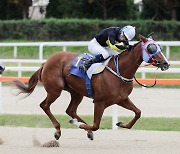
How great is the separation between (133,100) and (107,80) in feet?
17.8

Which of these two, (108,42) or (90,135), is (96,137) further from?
(108,42)

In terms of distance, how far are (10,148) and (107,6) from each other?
23832 millimetres

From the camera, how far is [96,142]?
10.1 meters

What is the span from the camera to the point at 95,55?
9953 millimetres

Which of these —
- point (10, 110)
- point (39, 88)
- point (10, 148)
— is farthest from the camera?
point (39, 88)

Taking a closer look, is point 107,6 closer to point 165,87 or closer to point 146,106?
point 165,87

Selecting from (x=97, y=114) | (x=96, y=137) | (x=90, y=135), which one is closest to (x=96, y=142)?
(x=90, y=135)

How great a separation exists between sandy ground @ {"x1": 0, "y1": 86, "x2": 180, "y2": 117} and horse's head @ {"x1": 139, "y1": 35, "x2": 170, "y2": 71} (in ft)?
11.5

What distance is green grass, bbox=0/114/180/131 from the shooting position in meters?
11.7

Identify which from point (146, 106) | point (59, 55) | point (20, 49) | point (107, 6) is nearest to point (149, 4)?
point (107, 6)

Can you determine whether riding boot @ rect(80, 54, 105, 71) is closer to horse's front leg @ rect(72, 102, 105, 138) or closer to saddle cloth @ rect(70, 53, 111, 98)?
saddle cloth @ rect(70, 53, 111, 98)

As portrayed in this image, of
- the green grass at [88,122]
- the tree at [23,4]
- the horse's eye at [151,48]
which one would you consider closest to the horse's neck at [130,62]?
the horse's eye at [151,48]

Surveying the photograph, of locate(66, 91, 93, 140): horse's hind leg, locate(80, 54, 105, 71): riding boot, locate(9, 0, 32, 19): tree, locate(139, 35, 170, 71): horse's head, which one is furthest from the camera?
locate(9, 0, 32, 19): tree

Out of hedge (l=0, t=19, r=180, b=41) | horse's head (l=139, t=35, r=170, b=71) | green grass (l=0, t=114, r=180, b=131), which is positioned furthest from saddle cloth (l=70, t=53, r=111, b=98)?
hedge (l=0, t=19, r=180, b=41)
